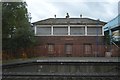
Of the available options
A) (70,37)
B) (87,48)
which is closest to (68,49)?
(70,37)

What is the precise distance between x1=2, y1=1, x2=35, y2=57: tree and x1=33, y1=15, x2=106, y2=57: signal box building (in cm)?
290

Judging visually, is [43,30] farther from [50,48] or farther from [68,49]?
[68,49]

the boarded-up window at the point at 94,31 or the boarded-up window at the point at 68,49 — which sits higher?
the boarded-up window at the point at 94,31

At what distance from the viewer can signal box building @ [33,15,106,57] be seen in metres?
30.2

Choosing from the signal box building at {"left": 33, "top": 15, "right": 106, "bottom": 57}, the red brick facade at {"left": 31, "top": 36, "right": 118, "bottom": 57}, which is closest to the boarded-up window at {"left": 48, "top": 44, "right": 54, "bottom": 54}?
the signal box building at {"left": 33, "top": 15, "right": 106, "bottom": 57}

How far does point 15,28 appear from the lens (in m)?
24.7

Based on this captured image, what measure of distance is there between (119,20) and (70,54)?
8.22 metres

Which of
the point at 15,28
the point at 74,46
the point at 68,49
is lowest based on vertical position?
the point at 68,49

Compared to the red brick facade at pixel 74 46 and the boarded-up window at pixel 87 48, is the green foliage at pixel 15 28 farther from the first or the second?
the boarded-up window at pixel 87 48

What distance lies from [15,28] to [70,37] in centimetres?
1008

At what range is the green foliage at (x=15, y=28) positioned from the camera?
2025 cm

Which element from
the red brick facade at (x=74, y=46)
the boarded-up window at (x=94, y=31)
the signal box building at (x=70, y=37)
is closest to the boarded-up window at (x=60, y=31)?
the signal box building at (x=70, y=37)

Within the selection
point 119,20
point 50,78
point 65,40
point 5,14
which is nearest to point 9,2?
point 5,14

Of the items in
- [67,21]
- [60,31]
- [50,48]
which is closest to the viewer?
[50,48]
